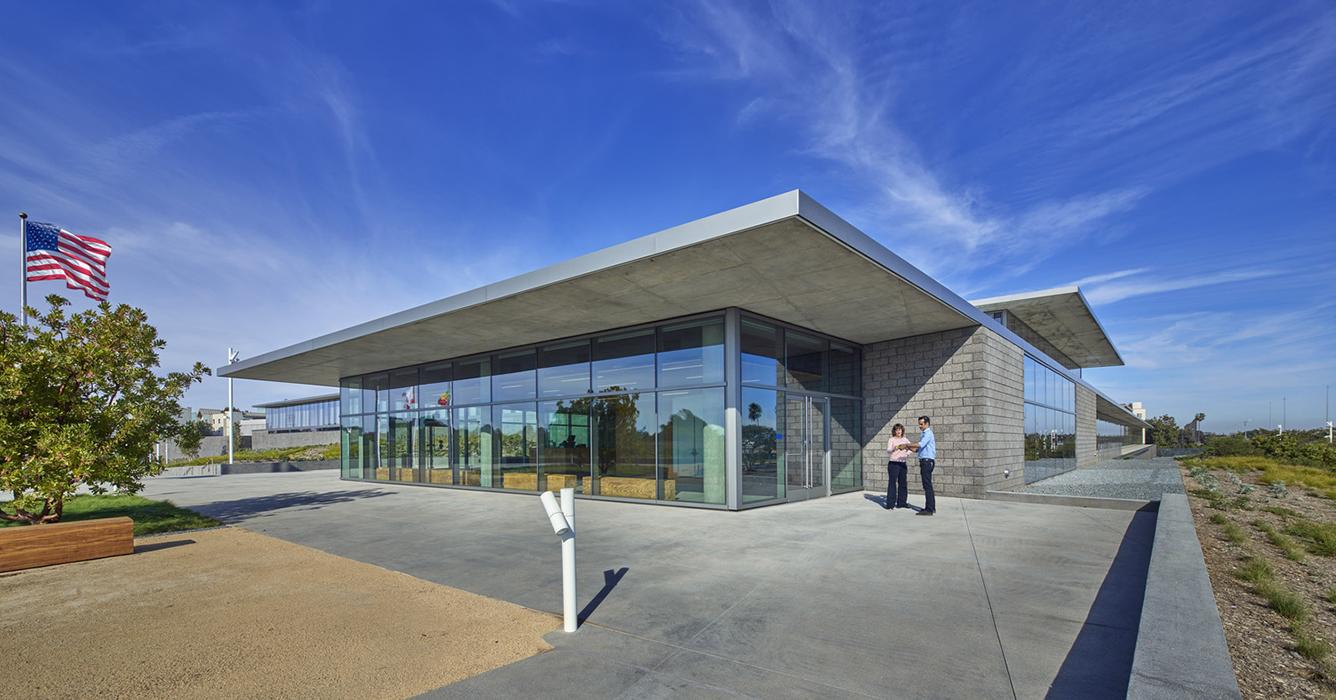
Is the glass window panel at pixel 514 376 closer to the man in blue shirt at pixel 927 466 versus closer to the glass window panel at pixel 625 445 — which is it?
the glass window panel at pixel 625 445

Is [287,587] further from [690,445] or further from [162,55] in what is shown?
[162,55]

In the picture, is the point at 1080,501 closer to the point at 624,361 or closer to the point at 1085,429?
the point at 624,361

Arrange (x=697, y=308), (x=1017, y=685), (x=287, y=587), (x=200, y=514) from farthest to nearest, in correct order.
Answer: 1. (x=200, y=514)
2. (x=697, y=308)
3. (x=287, y=587)
4. (x=1017, y=685)

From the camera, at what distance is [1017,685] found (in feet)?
11.4

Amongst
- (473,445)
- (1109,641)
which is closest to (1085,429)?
(473,445)

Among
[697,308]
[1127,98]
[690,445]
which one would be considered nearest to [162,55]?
[697,308]

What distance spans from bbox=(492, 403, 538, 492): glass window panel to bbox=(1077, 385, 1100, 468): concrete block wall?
20.8 metres

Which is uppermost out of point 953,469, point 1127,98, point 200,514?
point 1127,98

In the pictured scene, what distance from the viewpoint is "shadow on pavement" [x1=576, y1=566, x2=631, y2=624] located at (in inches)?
193

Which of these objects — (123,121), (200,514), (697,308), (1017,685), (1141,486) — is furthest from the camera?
(1141,486)

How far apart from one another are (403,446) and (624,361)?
34.4 feet

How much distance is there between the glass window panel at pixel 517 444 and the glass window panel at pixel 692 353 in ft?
15.2

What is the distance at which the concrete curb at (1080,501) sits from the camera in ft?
33.2

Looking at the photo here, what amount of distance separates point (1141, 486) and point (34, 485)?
20.5 meters
